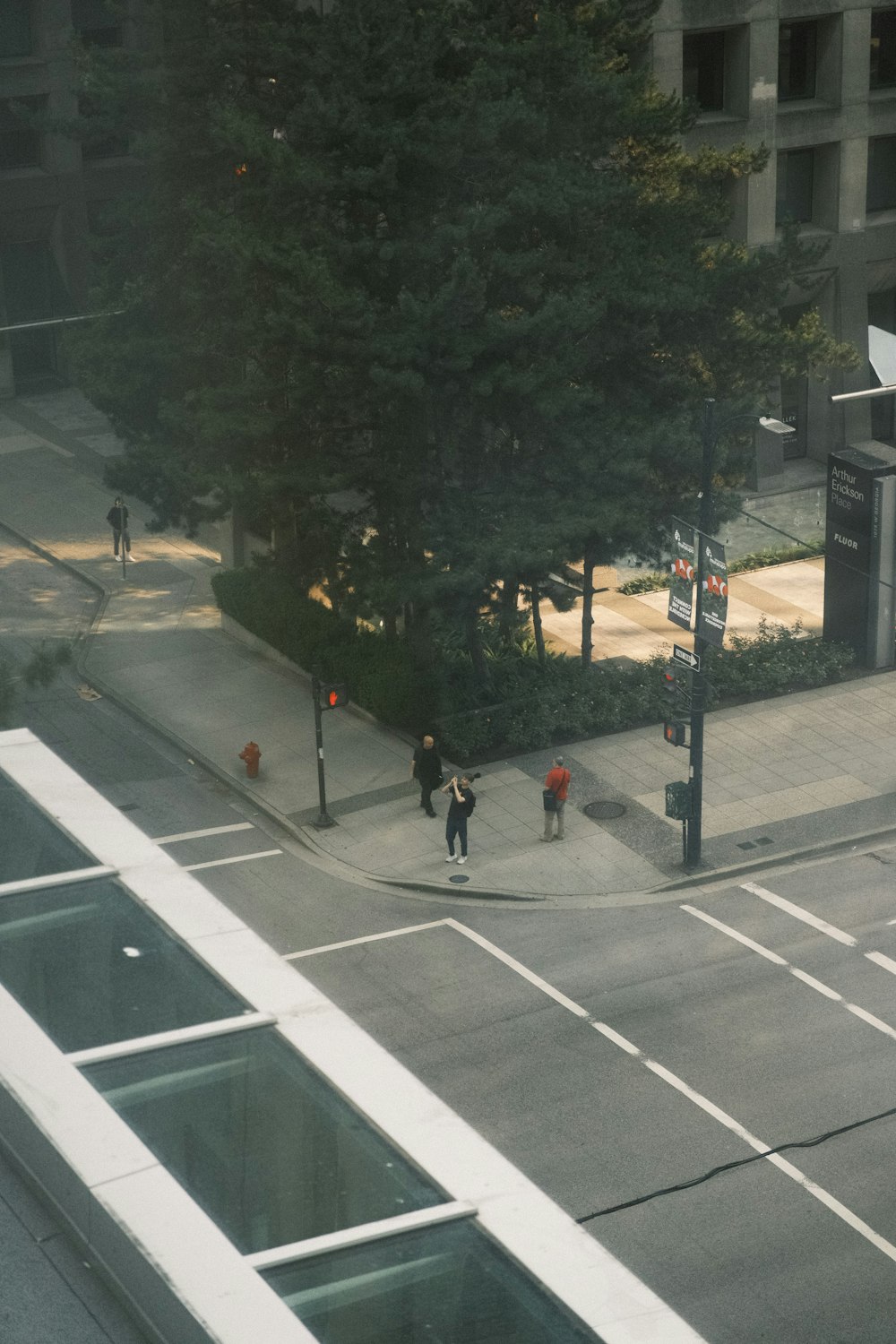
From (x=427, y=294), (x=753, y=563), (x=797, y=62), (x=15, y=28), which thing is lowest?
(x=753, y=563)

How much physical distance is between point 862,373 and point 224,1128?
39.8 metres

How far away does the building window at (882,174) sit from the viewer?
44219 mm

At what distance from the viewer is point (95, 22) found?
164 ft

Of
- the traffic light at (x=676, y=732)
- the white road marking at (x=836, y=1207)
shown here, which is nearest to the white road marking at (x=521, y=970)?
the white road marking at (x=836, y=1207)

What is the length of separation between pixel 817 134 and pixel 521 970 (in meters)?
27.0

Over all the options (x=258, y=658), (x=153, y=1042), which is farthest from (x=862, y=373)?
(x=153, y=1042)

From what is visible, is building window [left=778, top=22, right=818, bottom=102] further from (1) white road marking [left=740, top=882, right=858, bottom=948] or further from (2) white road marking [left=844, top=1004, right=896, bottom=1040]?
(2) white road marking [left=844, top=1004, right=896, bottom=1040]

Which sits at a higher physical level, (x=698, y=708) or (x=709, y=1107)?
(x=698, y=708)

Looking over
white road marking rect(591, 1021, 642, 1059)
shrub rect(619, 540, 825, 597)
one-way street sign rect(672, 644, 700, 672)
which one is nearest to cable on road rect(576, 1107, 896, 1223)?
white road marking rect(591, 1021, 642, 1059)

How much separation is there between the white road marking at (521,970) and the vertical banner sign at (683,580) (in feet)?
17.2

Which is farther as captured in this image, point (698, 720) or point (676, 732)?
point (676, 732)

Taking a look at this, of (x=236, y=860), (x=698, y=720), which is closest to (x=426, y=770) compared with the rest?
(x=236, y=860)

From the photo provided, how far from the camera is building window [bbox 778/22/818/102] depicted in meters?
41.8

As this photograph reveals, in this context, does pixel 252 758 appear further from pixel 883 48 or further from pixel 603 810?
pixel 883 48
